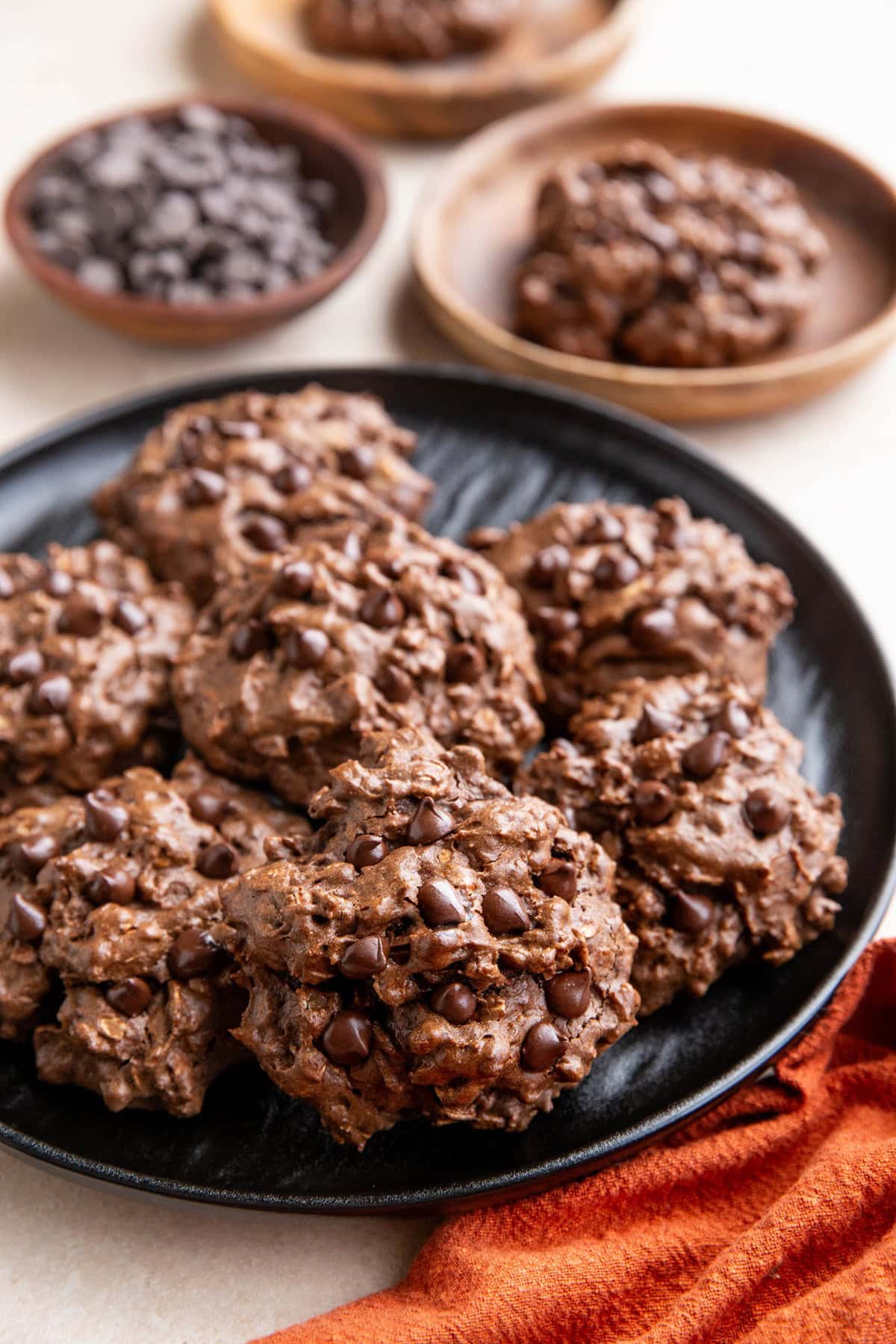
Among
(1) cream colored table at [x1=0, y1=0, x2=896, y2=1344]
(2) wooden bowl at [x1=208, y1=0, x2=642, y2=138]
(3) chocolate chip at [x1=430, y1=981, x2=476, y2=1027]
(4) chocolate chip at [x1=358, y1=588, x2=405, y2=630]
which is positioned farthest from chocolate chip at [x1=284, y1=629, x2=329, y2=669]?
(2) wooden bowl at [x1=208, y1=0, x2=642, y2=138]

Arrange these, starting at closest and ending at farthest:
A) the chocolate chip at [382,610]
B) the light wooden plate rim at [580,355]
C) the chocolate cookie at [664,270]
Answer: the chocolate chip at [382,610] < the light wooden plate rim at [580,355] < the chocolate cookie at [664,270]

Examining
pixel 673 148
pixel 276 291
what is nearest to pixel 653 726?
pixel 276 291

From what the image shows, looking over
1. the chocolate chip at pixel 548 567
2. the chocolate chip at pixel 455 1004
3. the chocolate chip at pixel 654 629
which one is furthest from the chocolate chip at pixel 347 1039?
the chocolate chip at pixel 548 567

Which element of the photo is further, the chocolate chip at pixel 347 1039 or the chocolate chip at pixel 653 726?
the chocolate chip at pixel 653 726

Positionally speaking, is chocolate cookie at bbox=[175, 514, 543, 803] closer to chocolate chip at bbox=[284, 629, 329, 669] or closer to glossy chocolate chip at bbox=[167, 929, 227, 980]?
chocolate chip at bbox=[284, 629, 329, 669]

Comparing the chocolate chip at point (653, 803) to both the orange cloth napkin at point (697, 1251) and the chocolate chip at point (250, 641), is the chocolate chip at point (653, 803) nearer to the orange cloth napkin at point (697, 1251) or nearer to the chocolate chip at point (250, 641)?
the orange cloth napkin at point (697, 1251)

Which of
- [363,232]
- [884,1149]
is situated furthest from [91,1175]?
[363,232]

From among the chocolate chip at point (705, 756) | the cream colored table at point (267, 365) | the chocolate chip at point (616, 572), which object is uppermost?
the chocolate chip at point (705, 756)
